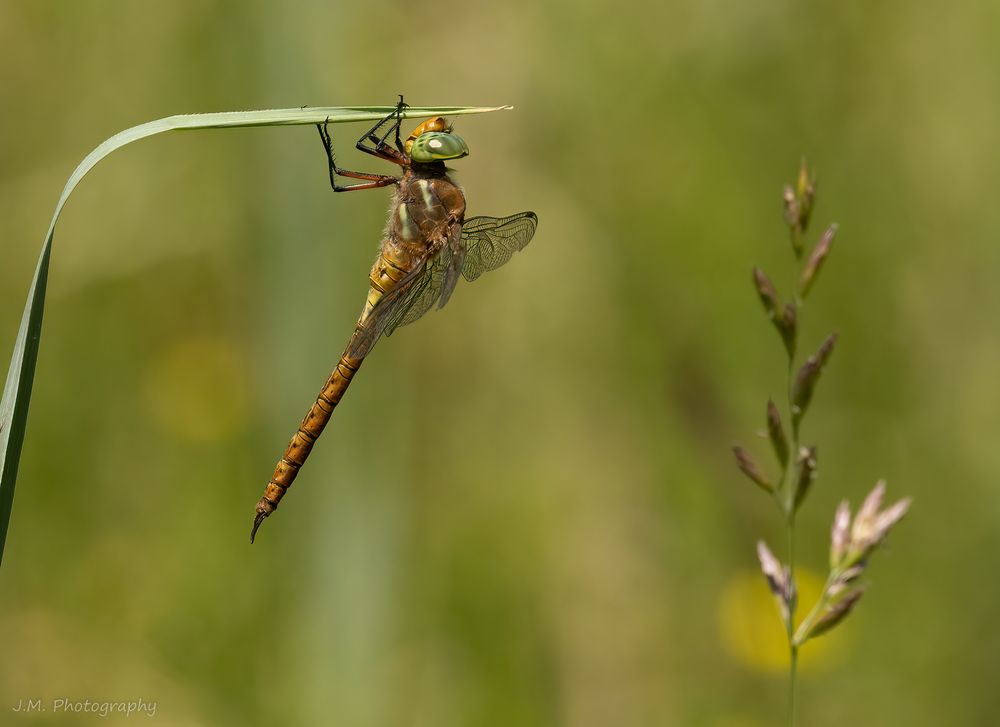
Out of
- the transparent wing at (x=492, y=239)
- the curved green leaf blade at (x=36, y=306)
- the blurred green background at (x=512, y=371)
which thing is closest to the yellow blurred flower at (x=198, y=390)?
the blurred green background at (x=512, y=371)

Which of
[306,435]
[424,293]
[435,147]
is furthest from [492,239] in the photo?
[306,435]

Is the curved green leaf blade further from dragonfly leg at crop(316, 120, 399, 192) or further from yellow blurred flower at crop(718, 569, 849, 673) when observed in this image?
yellow blurred flower at crop(718, 569, 849, 673)

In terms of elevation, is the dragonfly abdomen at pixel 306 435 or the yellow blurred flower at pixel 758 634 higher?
the dragonfly abdomen at pixel 306 435

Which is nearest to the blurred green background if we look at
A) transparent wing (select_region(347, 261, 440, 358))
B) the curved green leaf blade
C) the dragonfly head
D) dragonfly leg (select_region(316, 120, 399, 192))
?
dragonfly leg (select_region(316, 120, 399, 192))

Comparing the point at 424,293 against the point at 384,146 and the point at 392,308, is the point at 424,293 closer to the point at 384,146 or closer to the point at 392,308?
the point at 392,308

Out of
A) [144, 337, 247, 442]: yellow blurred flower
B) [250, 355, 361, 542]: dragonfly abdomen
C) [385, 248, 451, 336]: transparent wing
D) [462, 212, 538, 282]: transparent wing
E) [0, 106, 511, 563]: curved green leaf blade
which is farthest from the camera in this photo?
[144, 337, 247, 442]: yellow blurred flower

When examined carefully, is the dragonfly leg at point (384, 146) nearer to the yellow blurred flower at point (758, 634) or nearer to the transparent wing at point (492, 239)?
the transparent wing at point (492, 239)
